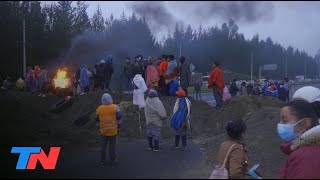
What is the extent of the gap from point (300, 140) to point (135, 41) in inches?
281

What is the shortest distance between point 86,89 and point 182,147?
31.3 ft

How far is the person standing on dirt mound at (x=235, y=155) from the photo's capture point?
3.87 m

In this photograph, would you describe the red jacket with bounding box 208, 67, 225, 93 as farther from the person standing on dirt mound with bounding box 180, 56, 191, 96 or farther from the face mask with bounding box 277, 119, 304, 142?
the face mask with bounding box 277, 119, 304, 142

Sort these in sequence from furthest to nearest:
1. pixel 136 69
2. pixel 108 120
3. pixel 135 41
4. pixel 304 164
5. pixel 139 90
A: pixel 136 69 → pixel 139 90 → pixel 135 41 → pixel 108 120 → pixel 304 164

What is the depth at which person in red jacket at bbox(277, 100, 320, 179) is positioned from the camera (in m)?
2.75

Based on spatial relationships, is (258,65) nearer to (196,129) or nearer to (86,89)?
(196,129)

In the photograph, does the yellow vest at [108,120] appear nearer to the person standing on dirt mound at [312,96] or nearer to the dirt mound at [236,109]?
the person standing on dirt mound at [312,96]

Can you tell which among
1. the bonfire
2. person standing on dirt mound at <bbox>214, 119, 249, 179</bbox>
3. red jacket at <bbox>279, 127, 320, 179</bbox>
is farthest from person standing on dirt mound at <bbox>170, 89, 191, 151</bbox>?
the bonfire

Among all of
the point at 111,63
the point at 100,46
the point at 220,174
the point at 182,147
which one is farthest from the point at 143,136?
the point at 220,174

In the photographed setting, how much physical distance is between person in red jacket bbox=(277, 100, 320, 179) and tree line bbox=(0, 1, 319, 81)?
1.28 meters

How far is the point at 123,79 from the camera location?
60.1 ft

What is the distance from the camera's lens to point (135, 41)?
9930 mm

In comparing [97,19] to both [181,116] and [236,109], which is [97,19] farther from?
[236,109]

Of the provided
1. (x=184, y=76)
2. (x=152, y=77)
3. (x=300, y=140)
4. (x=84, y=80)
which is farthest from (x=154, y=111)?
(x=84, y=80)
